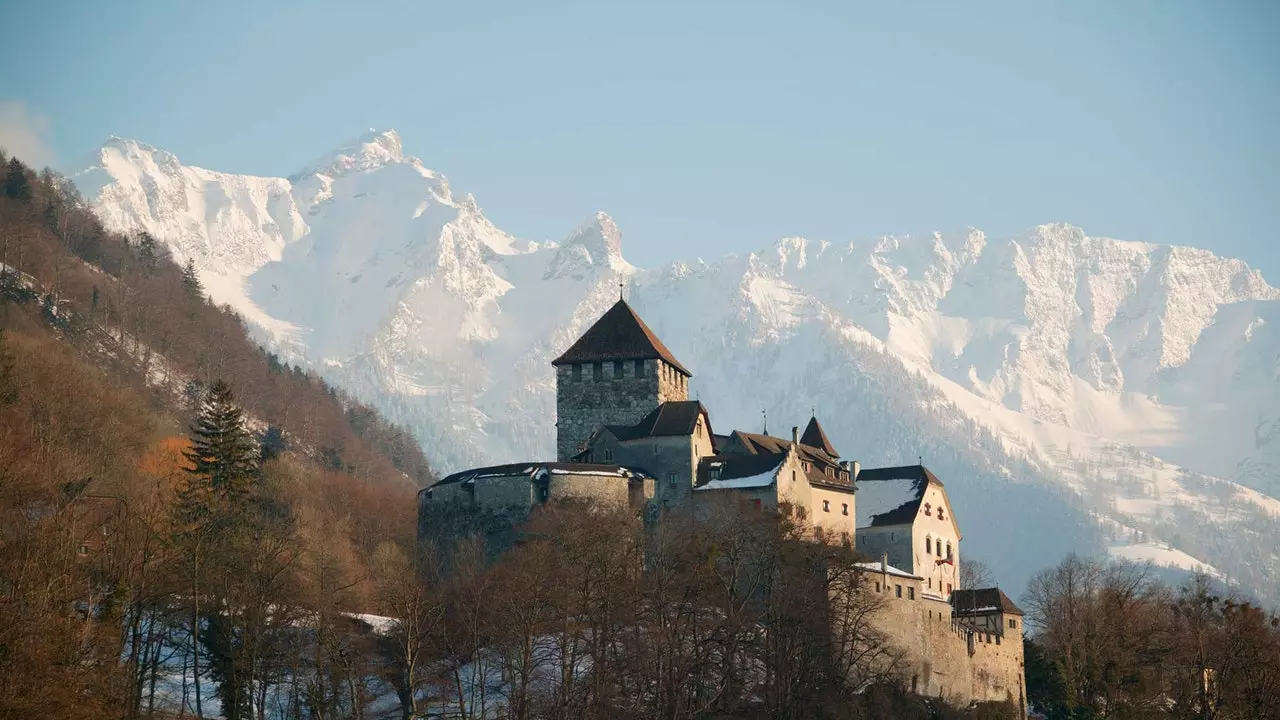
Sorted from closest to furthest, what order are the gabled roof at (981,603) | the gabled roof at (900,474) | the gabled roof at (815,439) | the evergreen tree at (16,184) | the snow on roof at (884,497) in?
the gabled roof at (981,603) → the snow on roof at (884,497) → the gabled roof at (900,474) → the gabled roof at (815,439) → the evergreen tree at (16,184)

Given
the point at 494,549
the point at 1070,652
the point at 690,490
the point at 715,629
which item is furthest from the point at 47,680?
the point at 1070,652

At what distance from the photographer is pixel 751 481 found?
8662 cm

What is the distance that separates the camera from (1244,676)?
82.8m

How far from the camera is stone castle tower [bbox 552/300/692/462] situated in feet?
311

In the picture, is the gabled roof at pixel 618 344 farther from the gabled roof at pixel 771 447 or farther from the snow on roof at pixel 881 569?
the snow on roof at pixel 881 569

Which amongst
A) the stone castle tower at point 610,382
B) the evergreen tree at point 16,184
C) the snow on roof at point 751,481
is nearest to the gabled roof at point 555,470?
the snow on roof at point 751,481

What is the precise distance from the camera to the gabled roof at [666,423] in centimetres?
8975

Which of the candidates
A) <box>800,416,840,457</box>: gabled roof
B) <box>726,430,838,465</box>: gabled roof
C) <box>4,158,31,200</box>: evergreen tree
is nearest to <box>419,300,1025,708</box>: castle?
<box>726,430,838,465</box>: gabled roof

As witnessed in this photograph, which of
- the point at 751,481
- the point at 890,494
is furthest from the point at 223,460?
the point at 890,494

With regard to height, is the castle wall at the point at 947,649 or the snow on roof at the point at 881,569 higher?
the snow on roof at the point at 881,569

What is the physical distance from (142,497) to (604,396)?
27.6m

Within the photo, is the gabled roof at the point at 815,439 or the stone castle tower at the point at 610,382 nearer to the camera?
the stone castle tower at the point at 610,382

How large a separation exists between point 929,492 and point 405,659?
41.9 m

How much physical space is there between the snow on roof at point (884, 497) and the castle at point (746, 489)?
0.08 m
